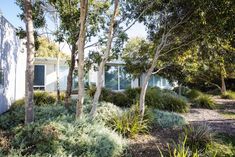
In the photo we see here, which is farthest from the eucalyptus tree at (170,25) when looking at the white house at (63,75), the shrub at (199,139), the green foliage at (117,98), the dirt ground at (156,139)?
the white house at (63,75)

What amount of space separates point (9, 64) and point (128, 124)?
7.77 meters

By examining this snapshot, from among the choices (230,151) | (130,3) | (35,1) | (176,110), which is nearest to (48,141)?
(230,151)

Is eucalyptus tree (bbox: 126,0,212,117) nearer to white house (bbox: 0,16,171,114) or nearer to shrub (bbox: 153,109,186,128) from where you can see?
shrub (bbox: 153,109,186,128)

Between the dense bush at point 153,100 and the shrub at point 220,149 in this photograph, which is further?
the dense bush at point 153,100

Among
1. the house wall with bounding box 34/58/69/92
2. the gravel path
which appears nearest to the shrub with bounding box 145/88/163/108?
the gravel path

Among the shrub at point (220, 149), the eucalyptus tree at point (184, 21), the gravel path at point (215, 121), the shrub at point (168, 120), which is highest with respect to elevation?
the eucalyptus tree at point (184, 21)

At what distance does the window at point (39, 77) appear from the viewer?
24.8 metres

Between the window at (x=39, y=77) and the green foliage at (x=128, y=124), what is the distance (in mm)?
15692

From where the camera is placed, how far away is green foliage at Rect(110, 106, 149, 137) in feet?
31.1

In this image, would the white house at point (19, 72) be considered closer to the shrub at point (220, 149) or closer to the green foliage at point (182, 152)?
the green foliage at point (182, 152)

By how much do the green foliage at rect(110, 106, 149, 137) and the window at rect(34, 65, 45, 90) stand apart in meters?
15.7

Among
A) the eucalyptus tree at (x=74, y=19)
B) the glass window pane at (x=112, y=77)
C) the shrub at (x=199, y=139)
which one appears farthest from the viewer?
the glass window pane at (x=112, y=77)

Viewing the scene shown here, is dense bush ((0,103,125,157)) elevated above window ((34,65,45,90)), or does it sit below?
below

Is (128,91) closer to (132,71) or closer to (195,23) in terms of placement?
(132,71)
